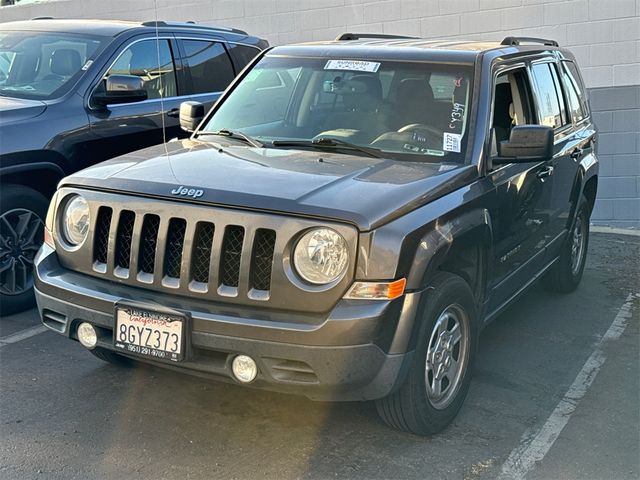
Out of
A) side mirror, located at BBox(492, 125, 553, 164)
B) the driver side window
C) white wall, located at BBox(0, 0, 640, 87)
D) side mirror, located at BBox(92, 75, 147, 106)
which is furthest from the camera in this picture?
white wall, located at BBox(0, 0, 640, 87)

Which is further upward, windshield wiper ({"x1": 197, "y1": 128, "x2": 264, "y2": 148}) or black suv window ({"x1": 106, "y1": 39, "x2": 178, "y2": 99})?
black suv window ({"x1": 106, "y1": 39, "x2": 178, "y2": 99})

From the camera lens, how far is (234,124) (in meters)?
4.82

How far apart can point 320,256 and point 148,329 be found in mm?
817

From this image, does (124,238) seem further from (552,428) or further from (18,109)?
(552,428)

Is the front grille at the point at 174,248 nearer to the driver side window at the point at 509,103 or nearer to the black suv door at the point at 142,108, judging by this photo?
the driver side window at the point at 509,103

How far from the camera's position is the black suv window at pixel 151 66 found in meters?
6.12

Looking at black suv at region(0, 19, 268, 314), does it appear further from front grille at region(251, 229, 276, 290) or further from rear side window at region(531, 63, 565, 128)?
rear side window at region(531, 63, 565, 128)

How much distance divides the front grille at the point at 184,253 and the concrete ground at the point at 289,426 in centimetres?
78

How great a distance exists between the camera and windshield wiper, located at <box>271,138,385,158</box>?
4.29 m

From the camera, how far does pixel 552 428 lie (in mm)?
4102

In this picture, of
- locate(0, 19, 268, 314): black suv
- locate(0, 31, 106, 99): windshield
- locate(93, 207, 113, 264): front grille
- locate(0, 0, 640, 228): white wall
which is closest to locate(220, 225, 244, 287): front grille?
locate(93, 207, 113, 264): front grille

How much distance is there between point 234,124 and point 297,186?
1370 mm

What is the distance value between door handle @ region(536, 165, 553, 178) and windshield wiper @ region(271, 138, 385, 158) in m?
1.21

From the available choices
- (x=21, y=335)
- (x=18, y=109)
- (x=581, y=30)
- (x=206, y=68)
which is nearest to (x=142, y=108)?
(x=206, y=68)
